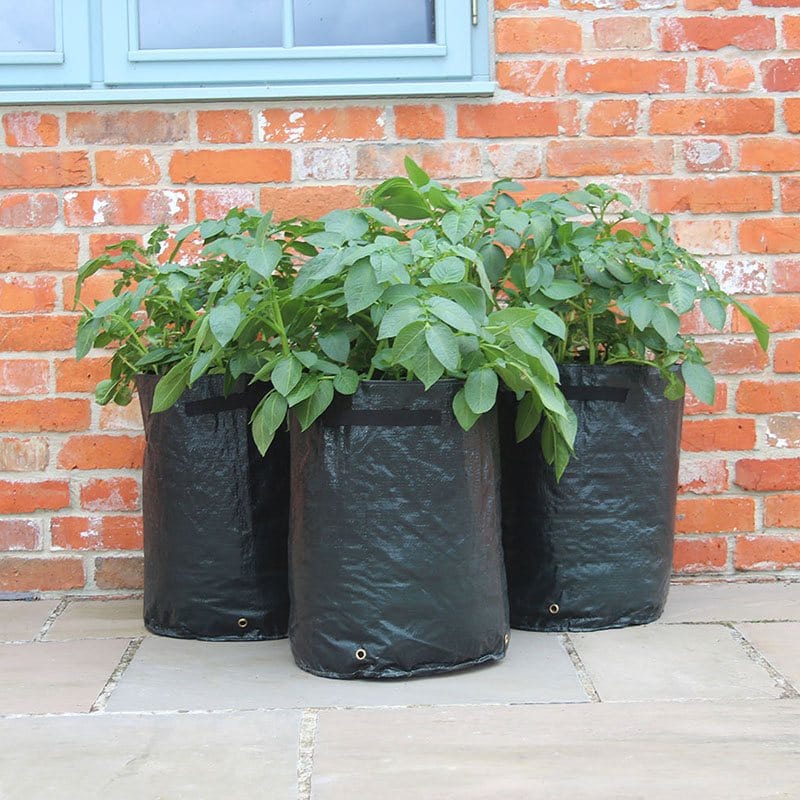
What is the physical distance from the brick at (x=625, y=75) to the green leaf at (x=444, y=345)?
42.1 inches

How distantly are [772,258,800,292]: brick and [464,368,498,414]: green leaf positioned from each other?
1.06 m

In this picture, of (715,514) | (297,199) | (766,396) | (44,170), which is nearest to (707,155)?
(766,396)

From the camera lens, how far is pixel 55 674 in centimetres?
213

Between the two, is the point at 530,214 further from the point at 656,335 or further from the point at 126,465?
the point at 126,465

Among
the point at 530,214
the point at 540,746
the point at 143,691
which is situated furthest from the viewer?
the point at 530,214

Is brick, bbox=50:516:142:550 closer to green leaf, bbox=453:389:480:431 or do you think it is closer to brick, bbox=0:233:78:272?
brick, bbox=0:233:78:272

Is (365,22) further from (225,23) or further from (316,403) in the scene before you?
(316,403)

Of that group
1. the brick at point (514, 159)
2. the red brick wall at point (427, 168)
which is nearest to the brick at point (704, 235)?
the red brick wall at point (427, 168)

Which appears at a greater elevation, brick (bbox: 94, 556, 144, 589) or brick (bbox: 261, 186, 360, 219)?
brick (bbox: 261, 186, 360, 219)

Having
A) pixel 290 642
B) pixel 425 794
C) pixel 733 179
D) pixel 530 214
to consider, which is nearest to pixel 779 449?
pixel 733 179

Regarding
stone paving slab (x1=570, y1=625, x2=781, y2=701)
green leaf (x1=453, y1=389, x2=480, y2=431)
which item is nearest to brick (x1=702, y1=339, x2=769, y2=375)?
stone paving slab (x1=570, y1=625, x2=781, y2=701)

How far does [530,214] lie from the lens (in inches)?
84.7

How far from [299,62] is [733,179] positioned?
39.5 inches

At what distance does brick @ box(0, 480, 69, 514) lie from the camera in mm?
2684
